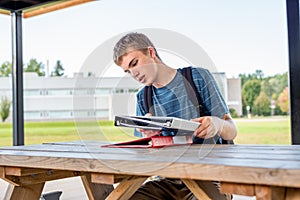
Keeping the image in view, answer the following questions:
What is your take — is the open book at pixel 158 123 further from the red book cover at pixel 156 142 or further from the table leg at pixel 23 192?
the table leg at pixel 23 192

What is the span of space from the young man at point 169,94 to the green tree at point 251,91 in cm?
167

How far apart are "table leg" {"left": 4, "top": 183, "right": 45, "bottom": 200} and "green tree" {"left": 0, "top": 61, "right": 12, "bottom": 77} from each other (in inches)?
109

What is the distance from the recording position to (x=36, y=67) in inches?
187

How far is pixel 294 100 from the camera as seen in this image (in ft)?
8.93

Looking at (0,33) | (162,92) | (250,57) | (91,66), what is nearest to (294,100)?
(250,57)

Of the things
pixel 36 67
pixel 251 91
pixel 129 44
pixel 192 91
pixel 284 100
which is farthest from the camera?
pixel 36 67

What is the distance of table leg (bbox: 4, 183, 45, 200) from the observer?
5.68ft

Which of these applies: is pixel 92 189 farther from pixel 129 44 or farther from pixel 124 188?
pixel 129 44

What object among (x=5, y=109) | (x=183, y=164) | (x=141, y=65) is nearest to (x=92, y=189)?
(x=141, y=65)

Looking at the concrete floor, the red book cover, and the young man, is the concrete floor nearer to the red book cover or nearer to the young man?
the young man

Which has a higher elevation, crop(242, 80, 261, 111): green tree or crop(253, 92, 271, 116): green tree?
crop(242, 80, 261, 111): green tree

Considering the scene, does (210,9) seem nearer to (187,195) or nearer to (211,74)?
(211,74)

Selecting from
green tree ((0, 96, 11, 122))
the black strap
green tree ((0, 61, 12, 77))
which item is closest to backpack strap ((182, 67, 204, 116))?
the black strap

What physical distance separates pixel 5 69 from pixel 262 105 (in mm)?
2687
